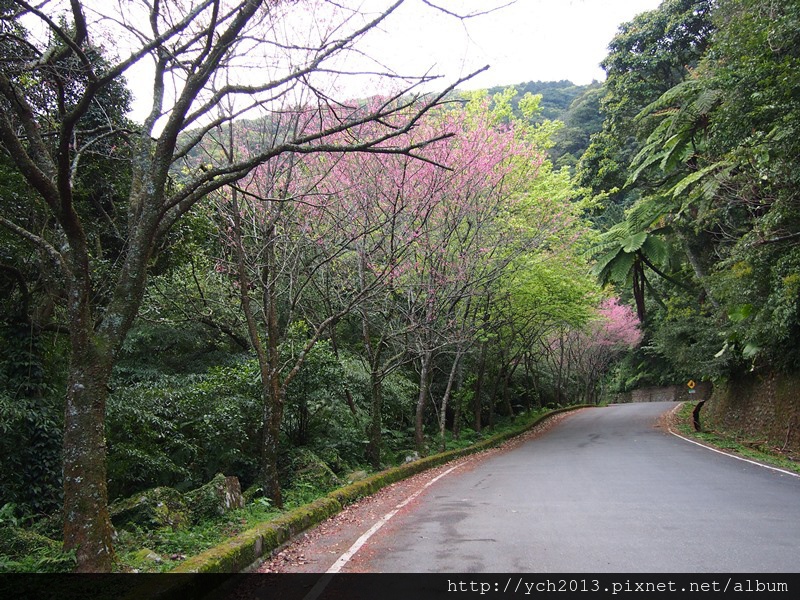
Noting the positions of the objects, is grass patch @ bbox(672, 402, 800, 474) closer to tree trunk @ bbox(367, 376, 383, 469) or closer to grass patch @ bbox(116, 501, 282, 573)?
tree trunk @ bbox(367, 376, 383, 469)

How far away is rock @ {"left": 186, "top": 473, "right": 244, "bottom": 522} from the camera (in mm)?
7844

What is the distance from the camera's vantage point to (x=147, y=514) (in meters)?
7.31

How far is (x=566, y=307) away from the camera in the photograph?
2081 centimetres

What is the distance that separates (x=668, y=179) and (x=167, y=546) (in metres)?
20.9

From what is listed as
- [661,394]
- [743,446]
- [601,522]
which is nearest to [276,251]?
[601,522]

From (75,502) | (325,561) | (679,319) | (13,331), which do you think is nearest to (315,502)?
(325,561)

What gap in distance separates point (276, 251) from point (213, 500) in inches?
203

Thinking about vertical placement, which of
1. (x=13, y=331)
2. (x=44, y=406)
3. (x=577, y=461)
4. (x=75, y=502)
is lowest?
(x=577, y=461)

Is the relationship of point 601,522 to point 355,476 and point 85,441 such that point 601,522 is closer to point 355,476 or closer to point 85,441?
point 85,441

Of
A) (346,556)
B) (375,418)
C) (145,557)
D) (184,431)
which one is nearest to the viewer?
(145,557)

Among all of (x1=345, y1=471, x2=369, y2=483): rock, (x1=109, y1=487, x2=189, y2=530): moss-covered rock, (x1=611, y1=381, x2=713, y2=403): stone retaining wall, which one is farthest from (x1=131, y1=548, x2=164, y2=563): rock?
(x1=611, y1=381, x2=713, y2=403): stone retaining wall

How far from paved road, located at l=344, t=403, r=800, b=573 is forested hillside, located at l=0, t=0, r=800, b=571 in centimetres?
266

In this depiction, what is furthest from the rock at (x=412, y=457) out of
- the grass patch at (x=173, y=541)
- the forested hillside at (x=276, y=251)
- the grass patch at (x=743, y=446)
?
the grass patch at (x=743, y=446)

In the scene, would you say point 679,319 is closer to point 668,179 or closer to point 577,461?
point 668,179
